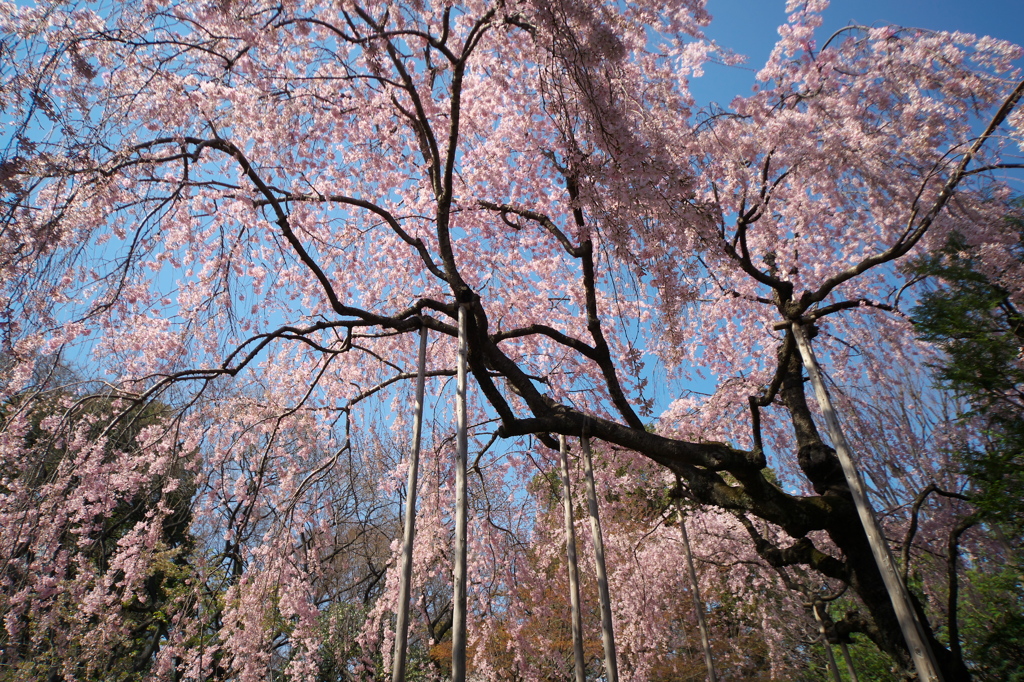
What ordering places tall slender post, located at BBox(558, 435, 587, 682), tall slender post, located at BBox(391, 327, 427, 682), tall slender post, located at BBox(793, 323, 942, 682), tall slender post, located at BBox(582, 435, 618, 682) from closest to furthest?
tall slender post, located at BBox(391, 327, 427, 682) < tall slender post, located at BBox(793, 323, 942, 682) < tall slender post, located at BBox(582, 435, 618, 682) < tall slender post, located at BBox(558, 435, 587, 682)

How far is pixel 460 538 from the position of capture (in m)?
2.97

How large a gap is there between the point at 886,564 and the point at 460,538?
2.72 meters

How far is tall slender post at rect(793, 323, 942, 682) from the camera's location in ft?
10.6

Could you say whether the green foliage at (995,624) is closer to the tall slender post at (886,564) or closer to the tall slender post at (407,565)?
the tall slender post at (886,564)

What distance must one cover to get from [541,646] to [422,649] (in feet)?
14.7

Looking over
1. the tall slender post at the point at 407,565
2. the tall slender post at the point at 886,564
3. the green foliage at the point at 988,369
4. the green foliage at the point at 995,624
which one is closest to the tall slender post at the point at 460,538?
the tall slender post at the point at 407,565

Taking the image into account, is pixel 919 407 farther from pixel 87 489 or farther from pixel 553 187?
pixel 87 489

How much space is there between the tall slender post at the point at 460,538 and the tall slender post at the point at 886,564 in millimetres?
2624

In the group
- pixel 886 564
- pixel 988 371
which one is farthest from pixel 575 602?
pixel 988 371

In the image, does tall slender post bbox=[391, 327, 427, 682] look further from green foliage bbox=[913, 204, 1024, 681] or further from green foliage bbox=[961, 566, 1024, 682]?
green foliage bbox=[961, 566, 1024, 682]

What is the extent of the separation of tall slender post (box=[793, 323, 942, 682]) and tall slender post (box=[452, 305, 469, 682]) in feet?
8.61

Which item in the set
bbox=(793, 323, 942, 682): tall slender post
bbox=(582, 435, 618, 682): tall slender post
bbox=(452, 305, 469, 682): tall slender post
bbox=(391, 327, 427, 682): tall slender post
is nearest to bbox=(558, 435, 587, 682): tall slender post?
bbox=(582, 435, 618, 682): tall slender post

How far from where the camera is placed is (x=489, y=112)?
21.9 feet

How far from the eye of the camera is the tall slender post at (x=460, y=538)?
9.16 feet
